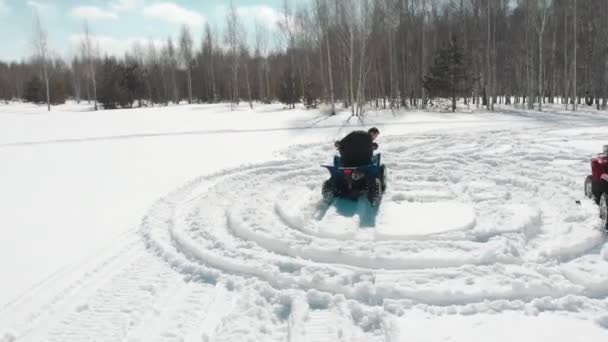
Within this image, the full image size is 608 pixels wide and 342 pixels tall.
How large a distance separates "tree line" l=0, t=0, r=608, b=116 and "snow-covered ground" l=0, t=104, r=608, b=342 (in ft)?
52.8

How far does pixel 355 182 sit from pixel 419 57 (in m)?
33.5

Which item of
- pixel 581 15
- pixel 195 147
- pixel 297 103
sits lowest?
pixel 195 147

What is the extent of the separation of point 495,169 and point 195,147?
1003 cm

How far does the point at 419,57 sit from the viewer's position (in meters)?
38.1

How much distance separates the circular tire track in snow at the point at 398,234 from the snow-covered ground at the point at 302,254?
25 mm

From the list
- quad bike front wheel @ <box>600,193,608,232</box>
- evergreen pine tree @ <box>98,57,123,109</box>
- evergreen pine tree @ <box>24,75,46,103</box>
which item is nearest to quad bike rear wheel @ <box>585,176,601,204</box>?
quad bike front wheel @ <box>600,193,608,232</box>

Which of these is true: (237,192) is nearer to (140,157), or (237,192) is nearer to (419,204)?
(419,204)

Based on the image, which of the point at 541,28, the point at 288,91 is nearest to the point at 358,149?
the point at 541,28

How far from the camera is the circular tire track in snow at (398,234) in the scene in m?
4.39

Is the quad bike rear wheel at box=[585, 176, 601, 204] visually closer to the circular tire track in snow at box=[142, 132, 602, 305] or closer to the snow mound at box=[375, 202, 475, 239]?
the circular tire track in snow at box=[142, 132, 602, 305]

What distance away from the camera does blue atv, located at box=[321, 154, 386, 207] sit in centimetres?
712

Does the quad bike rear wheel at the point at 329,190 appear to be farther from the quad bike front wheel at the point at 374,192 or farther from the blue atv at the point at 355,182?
the quad bike front wheel at the point at 374,192

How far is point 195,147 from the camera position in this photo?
15695 mm

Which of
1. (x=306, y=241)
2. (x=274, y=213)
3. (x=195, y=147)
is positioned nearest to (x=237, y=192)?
(x=274, y=213)
